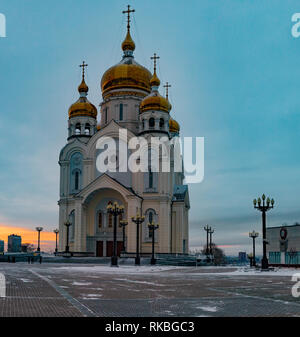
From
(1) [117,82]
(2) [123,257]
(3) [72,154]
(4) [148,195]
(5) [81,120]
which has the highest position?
(1) [117,82]

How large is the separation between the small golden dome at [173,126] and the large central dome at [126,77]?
414 inches

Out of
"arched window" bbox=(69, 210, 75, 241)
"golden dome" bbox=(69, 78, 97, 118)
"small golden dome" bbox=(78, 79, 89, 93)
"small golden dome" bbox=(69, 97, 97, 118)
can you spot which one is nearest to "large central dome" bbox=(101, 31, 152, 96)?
"small golden dome" bbox=(78, 79, 89, 93)

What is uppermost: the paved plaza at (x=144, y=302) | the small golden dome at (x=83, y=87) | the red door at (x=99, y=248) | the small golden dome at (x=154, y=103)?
the small golden dome at (x=83, y=87)

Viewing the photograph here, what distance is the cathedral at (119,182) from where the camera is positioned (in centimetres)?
4853

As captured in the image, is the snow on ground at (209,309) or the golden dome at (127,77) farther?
the golden dome at (127,77)

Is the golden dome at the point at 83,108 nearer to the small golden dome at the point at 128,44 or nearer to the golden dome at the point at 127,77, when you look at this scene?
the golden dome at the point at 127,77

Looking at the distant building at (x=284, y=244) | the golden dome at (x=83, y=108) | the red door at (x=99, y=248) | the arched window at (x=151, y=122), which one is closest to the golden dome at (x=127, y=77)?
the golden dome at (x=83, y=108)

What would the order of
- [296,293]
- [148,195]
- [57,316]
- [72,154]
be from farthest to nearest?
[72,154] → [148,195] → [296,293] → [57,316]

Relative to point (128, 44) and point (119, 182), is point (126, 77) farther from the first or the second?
point (119, 182)

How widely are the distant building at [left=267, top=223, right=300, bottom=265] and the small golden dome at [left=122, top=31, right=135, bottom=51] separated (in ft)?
97.6
